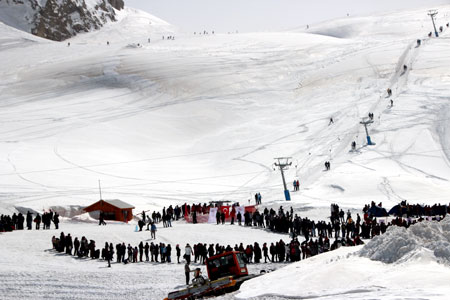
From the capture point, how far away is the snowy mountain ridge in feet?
472

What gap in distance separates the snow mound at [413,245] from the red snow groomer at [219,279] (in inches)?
139

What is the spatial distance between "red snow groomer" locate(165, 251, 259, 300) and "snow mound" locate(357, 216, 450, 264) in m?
3.52

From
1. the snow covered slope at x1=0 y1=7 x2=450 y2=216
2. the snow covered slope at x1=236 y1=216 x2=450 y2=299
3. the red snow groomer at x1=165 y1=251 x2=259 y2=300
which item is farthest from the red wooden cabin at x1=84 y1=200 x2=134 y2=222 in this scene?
the snow covered slope at x1=236 y1=216 x2=450 y2=299

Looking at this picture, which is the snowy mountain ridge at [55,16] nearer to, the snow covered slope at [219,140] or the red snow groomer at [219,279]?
the snow covered slope at [219,140]

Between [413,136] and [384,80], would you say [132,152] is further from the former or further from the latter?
[384,80]

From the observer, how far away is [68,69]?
7731cm

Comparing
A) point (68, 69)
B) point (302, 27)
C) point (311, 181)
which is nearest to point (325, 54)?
point (68, 69)

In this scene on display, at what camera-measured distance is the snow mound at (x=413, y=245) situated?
14.7 metres

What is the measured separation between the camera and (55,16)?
146750 mm

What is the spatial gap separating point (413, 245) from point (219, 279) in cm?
527

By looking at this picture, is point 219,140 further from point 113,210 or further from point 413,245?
point 413,245

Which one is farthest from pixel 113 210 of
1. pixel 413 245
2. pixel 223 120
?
pixel 223 120

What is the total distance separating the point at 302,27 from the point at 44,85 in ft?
248

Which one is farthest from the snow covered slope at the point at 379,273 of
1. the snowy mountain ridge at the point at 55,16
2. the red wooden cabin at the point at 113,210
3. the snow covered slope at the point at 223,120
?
the snowy mountain ridge at the point at 55,16
